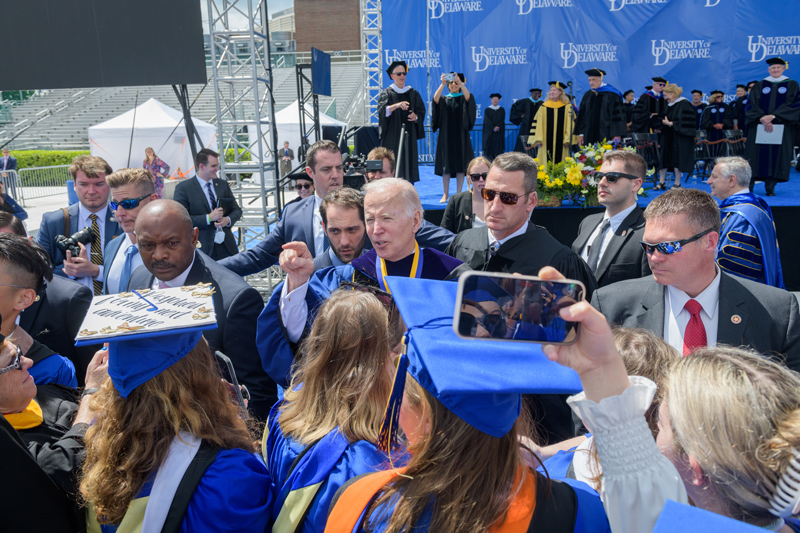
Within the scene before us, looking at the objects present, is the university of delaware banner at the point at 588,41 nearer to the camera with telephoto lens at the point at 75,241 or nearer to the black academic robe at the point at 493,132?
the black academic robe at the point at 493,132

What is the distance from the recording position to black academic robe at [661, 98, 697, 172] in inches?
471

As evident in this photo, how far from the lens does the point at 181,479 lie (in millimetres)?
1451

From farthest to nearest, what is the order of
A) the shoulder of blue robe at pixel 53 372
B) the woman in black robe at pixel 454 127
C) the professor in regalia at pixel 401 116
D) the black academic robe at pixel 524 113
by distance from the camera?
the black academic robe at pixel 524 113 → the woman in black robe at pixel 454 127 → the professor in regalia at pixel 401 116 → the shoulder of blue robe at pixel 53 372

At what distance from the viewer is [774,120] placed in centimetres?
1088

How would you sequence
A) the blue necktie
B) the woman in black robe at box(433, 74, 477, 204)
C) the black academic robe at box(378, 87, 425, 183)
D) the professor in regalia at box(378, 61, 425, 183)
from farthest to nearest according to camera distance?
1. the woman in black robe at box(433, 74, 477, 204)
2. the black academic robe at box(378, 87, 425, 183)
3. the professor in regalia at box(378, 61, 425, 183)
4. the blue necktie

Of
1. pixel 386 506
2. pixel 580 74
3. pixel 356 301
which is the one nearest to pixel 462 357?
pixel 386 506

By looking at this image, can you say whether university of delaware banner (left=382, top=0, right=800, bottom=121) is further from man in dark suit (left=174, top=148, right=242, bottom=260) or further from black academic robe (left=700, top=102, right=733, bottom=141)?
man in dark suit (left=174, top=148, right=242, bottom=260)

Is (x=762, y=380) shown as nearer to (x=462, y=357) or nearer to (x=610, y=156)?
(x=462, y=357)

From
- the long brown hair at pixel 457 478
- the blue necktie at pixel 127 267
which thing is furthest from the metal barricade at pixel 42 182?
the long brown hair at pixel 457 478

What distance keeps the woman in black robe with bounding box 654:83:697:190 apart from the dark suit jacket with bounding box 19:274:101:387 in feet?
40.0

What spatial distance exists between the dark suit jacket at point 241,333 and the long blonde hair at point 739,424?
2130 millimetres

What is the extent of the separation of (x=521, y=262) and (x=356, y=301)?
5.48 feet

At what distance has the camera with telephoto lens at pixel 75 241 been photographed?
391cm

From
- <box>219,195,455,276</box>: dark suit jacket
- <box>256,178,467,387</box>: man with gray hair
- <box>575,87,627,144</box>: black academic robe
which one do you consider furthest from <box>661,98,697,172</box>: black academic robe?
<box>256,178,467,387</box>: man with gray hair
